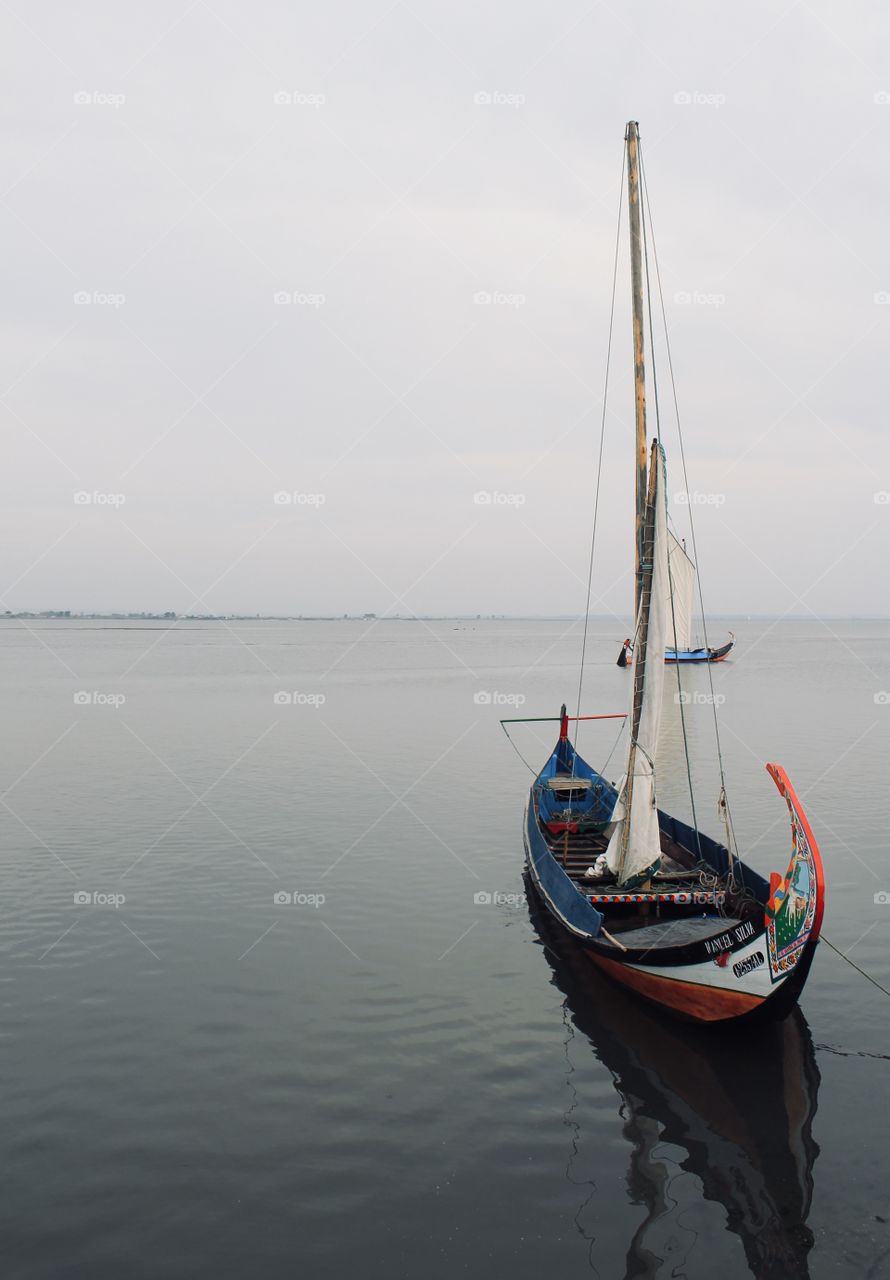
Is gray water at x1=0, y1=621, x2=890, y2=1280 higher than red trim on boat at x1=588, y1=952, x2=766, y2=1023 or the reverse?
the reverse

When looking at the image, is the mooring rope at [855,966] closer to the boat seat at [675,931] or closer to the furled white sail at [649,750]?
the boat seat at [675,931]

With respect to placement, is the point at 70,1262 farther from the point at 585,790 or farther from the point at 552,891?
the point at 585,790

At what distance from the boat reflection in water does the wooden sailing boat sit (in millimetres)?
602

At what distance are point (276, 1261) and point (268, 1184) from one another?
1198 mm

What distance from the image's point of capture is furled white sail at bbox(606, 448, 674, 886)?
16.6 metres

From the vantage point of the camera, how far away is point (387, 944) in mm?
17469

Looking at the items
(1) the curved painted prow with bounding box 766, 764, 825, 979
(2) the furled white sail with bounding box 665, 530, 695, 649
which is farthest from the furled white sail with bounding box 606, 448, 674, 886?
(2) the furled white sail with bounding box 665, 530, 695, 649

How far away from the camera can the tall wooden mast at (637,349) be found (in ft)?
55.4

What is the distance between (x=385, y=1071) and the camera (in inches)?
497

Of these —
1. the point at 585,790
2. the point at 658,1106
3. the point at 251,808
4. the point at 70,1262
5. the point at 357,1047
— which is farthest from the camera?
the point at 251,808

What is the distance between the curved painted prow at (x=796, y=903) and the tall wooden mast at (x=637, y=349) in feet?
19.5

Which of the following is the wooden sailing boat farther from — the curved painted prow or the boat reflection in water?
the boat reflection in water

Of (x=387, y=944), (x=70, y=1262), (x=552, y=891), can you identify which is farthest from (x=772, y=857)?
(x=70, y=1262)

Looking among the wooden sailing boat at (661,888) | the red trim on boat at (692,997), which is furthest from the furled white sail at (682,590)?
the red trim on boat at (692,997)
